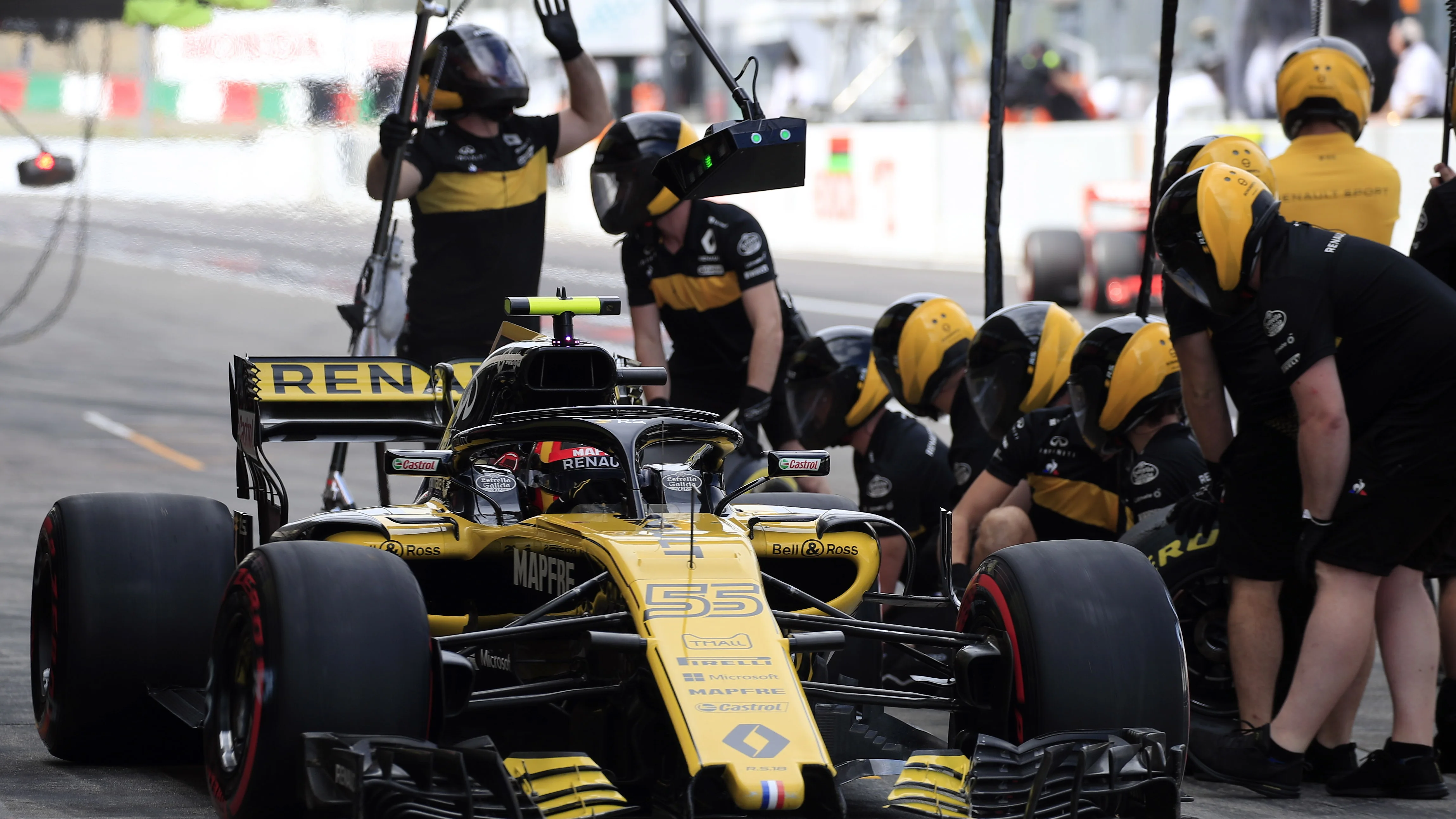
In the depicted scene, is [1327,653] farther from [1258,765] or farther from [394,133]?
[394,133]

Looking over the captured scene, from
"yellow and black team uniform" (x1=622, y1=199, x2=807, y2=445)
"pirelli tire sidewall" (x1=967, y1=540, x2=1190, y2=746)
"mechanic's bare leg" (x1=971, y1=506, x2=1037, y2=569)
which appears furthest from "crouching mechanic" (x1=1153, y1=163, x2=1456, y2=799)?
"yellow and black team uniform" (x1=622, y1=199, x2=807, y2=445)

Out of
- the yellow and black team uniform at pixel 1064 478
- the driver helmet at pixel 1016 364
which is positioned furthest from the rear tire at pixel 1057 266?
the yellow and black team uniform at pixel 1064 478

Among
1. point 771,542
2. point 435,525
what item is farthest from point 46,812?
point 771,542

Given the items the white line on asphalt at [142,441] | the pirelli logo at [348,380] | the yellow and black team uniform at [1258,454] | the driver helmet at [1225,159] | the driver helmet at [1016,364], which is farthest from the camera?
the white line on asphalt at [142,441]

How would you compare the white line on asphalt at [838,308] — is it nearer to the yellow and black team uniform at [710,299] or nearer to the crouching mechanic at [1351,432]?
the yellow and black team uniform at [710,299]

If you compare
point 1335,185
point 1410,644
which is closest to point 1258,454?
point 1410,644

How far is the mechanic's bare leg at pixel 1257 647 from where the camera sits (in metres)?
5.58

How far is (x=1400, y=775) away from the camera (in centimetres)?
534

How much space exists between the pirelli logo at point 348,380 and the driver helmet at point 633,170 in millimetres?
1216

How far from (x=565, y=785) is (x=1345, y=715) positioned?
262 centimetres

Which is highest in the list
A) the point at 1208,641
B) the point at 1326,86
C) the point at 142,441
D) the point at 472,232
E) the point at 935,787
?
the point at 1326,86

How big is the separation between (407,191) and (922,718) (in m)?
3.00

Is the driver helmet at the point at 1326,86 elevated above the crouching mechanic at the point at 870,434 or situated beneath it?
elevated above

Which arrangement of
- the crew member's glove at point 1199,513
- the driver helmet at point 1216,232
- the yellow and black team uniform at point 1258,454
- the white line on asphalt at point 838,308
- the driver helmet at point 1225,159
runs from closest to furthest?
1. the driver helmet at point 1216,232
2. the yellow and black team uniform at point 1258,454
3. the crew member's glove at point 1199,513
4. the driver helmet at point 1225,159
5. the white line on asphalt at point 838,308
